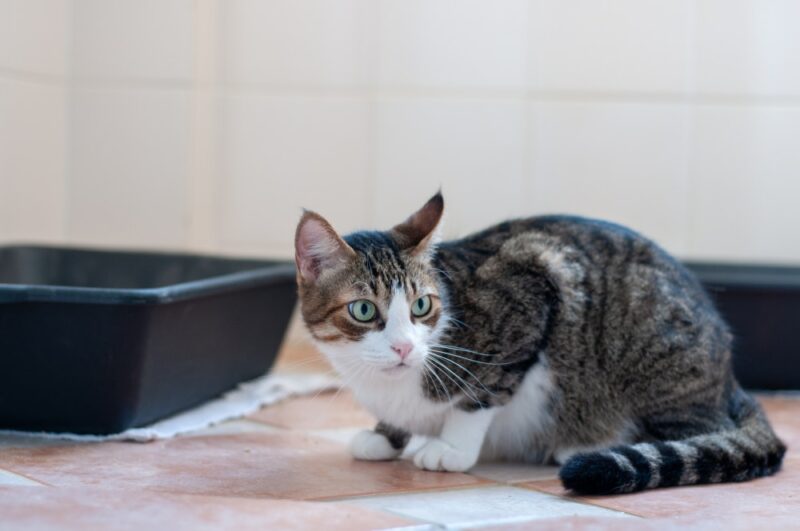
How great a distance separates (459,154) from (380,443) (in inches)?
51.6

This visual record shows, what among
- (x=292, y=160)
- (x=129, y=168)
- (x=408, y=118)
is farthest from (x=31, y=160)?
(x=408, y=118)

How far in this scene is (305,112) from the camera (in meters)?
3.26

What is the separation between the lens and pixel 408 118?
3234 millimetres

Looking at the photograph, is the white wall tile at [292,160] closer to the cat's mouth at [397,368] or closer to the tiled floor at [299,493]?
the tiled floor at [299,493]

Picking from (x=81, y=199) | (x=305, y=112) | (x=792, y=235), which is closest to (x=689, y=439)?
(x=792, y=235)

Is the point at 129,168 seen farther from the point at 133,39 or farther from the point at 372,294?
the point at 372,294

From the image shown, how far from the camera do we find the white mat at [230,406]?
2.14m

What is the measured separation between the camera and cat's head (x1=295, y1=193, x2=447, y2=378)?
6.15 feet

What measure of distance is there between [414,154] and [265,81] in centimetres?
46

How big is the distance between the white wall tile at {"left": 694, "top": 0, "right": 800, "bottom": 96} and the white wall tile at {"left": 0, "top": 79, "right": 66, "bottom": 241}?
1.75 meters

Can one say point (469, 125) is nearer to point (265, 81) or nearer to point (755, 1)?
point (265, 81)

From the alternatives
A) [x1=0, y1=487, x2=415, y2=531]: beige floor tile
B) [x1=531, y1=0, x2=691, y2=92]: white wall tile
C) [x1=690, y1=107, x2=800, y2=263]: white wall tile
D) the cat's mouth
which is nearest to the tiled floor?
[x1=0, y1=487, x2=415, y2=531]: beige floor tile

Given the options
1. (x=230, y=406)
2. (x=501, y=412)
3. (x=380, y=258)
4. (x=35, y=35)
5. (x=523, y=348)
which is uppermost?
(x=35, y=35)

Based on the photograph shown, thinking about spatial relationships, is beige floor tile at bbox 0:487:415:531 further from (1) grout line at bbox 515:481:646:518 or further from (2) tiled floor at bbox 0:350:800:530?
(1) grout line at bbox 515:481:646:518
